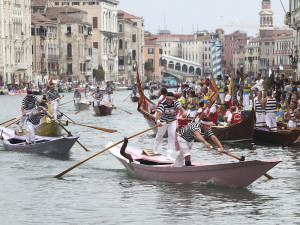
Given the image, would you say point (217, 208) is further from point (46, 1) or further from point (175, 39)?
point (175, 39)

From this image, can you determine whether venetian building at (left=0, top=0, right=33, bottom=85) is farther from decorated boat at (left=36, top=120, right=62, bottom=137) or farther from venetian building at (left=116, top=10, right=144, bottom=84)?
decorated boat at (left=36, top=120, right=62, bottom=137)

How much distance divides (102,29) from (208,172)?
91501 mm

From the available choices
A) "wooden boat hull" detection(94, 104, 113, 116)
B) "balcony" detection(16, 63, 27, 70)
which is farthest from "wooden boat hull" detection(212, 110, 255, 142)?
"balcony" detection(16, 63, 27, 70)

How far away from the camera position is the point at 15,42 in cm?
7306

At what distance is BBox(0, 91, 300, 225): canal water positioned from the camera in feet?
36.9

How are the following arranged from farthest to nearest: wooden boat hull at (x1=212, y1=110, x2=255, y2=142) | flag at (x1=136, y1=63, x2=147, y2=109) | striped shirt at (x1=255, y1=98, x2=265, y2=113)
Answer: flag at (x1=136, y1=63, x2=147, y2=109) → striped shirt at (x1=255, y1=98, x2=265, y2=113) → wooden boat hull at (x1=212, y1=110, x2=255, y2=142)

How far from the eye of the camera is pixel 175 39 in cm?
18850

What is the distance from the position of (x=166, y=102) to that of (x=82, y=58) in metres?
77.1

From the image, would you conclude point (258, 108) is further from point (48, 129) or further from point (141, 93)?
point (48, 129)

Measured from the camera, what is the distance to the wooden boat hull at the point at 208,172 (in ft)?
40.6

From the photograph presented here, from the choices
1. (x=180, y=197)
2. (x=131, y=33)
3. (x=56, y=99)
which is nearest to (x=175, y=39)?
(x=131, y=33)

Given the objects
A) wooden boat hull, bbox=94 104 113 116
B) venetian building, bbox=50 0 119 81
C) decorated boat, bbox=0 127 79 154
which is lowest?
wooden boat hull, bbox=94 104 113 116

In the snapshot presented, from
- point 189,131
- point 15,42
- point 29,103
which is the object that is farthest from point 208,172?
point 15,42

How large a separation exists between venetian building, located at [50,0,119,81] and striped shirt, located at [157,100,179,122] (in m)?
83.8
